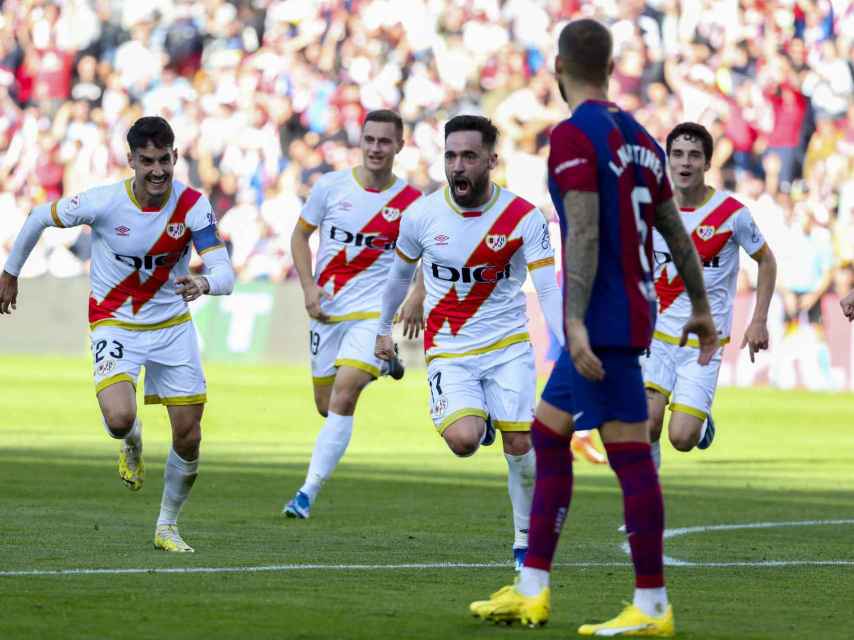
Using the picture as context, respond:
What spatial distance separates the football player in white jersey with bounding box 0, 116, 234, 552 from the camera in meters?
9.85

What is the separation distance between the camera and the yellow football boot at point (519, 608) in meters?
6.92

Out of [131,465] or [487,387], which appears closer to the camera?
[487,387]

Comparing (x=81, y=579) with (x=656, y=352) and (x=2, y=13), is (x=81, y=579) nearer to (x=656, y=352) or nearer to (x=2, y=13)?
(x=656, y=352)

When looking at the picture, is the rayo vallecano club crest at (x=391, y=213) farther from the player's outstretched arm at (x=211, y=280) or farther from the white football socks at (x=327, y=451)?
the player's outstretched arm at (x=211, y=280)

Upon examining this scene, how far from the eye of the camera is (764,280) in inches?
443

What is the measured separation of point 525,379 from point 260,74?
76.9 ft

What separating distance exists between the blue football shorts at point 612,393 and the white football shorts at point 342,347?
17.6 ft

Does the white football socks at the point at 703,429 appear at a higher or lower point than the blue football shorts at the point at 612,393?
lower

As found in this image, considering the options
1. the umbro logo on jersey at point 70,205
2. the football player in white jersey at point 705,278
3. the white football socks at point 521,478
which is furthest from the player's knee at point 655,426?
the umbro logo on jersey at point 70,205

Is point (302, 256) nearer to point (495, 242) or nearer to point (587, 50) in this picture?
point (495, 242)

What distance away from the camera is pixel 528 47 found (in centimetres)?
2988

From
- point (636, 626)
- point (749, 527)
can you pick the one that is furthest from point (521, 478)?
point (636, 626)

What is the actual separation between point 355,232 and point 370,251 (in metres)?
0.17

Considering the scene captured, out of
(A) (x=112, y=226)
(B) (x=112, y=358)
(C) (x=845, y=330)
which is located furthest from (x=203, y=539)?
(C) (x=845, y=330)
